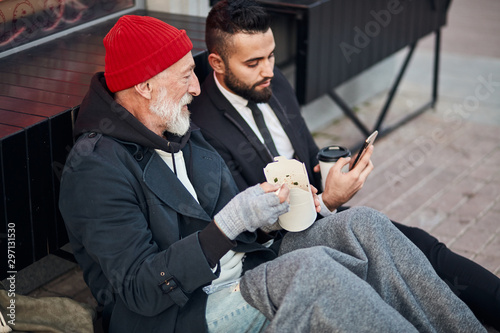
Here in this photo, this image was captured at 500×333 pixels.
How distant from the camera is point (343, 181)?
2900 mm

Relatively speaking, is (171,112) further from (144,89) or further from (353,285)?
(353,285)

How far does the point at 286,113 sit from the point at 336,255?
1.22 m

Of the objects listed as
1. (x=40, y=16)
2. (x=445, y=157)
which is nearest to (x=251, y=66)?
(x=40, y=16)

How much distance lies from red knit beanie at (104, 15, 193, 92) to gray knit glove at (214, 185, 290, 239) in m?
0.59

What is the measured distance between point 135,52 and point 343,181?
1.04 m

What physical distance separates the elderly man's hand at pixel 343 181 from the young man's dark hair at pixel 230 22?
748mm

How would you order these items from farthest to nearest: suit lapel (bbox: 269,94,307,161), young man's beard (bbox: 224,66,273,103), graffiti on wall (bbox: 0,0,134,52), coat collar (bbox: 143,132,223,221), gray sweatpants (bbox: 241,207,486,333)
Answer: suit lapel (bbox: 269,94,307,161) < young man's beard (bbox: 224,66,273,103) < graffiti on wall (bbox: 0,0,134,52) < coat collar (bbox: 143,132,223,221) < gray sweatpants (bbox: 241,207,486,333)

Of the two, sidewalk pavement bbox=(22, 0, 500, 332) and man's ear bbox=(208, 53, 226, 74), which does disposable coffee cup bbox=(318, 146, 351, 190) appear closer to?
man's ear bbox=(208, 53, 226, 74)

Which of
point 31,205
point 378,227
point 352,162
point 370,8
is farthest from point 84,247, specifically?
point 370,8

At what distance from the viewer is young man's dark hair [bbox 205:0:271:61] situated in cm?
312

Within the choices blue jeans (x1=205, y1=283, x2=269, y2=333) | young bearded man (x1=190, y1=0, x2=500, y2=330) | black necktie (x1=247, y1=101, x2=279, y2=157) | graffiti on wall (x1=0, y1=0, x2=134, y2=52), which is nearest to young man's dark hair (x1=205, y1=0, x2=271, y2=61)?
young bearded man (x1=190, y1=0, x2=500, y2=330)

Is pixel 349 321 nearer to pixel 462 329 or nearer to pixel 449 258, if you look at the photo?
pixel 462 329

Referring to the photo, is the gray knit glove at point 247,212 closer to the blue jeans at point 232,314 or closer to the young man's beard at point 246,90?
the blue jeans at point 232,314

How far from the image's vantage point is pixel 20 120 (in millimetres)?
2471
